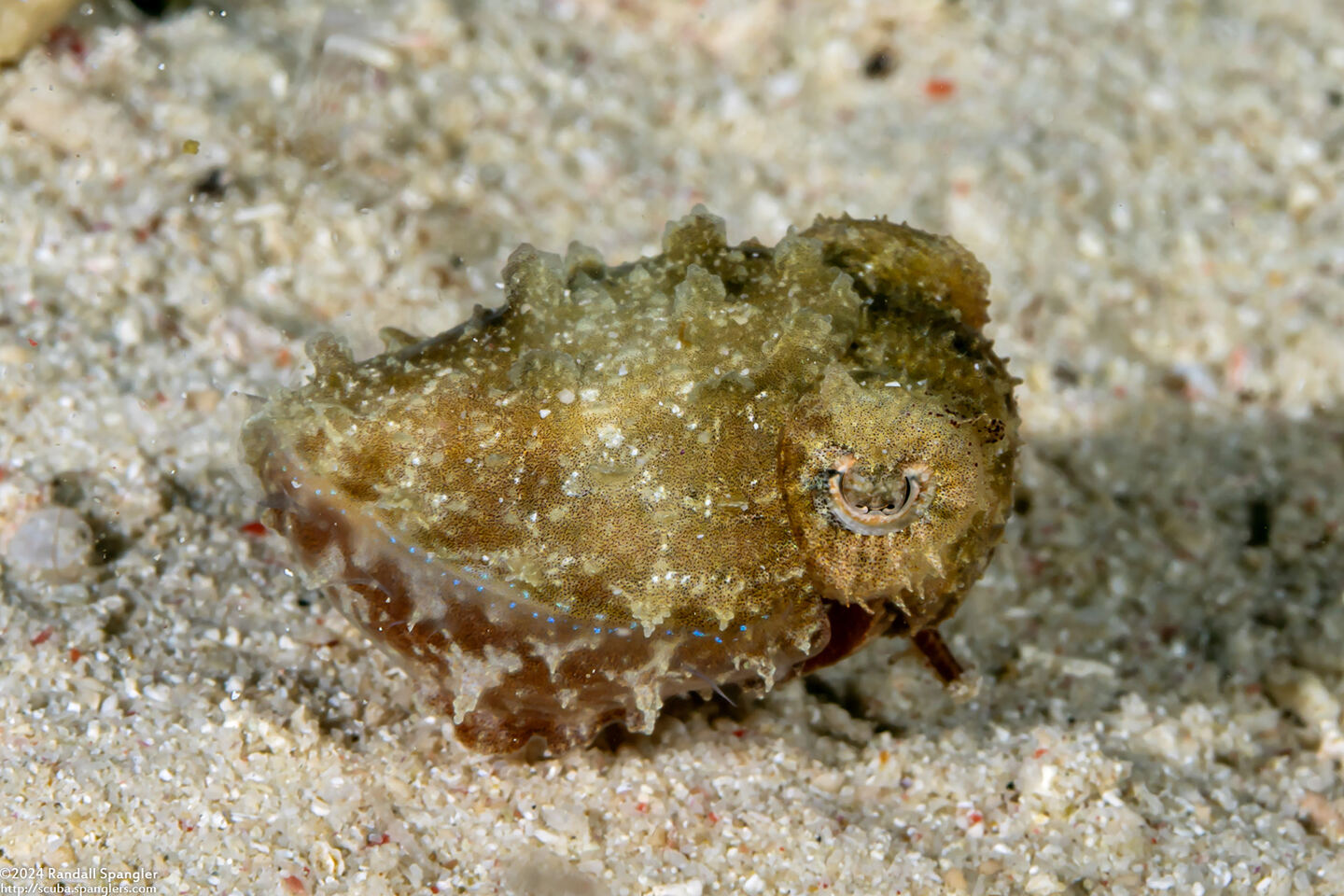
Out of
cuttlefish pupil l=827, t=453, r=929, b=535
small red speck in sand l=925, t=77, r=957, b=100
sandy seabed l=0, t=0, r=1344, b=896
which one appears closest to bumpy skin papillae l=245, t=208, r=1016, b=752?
cuttlefish pupil l=827, t=453, r=929, b=535

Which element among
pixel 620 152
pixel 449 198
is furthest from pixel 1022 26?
pixel 449 198

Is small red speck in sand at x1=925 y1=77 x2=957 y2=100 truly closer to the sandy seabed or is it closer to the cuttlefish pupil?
the sandy seabed

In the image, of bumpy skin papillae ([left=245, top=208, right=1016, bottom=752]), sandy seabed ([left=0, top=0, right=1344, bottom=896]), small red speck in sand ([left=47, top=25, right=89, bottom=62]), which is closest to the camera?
bumpy skin papillae ([left=245, top=208, right=1016, bottom=752])

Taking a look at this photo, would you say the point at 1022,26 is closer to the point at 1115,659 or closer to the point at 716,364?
the point at 1115,659

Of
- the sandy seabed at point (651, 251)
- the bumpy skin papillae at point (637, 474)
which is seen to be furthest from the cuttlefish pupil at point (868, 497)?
the sandy seabed at point (651, 251)

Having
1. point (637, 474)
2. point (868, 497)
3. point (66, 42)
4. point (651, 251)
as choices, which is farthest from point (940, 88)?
point (66, 42)
